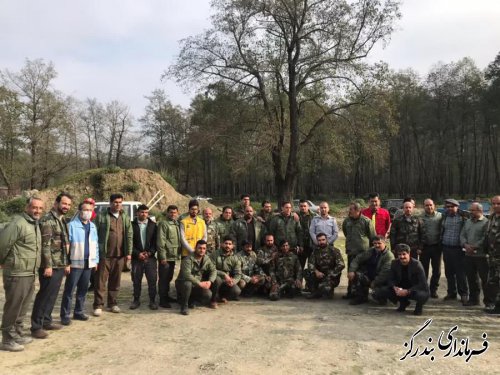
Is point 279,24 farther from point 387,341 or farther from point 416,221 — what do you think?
point 387,341

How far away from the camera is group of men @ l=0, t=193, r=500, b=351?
5.82 metres

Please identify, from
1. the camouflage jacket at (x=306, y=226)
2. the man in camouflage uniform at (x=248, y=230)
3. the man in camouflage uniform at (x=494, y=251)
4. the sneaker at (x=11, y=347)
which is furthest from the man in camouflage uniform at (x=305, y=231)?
the sneaker at (x=11, y=347)

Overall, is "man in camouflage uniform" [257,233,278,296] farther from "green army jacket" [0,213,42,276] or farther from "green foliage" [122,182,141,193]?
"green foliage" [122,182,141,193]

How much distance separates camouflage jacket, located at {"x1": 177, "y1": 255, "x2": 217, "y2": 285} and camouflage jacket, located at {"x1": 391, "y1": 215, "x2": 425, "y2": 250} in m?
3.42

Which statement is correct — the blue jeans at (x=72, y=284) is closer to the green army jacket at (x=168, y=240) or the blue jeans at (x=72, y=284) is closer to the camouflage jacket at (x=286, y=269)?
the green army jacket at (x=168, y=240)

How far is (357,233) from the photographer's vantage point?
7488 millimetres

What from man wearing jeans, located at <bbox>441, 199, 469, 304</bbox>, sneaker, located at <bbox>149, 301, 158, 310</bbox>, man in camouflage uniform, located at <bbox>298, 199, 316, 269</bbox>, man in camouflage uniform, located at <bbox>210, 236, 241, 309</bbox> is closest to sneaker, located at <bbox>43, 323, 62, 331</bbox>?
sneaker, located at <bbox>149, 301, 158, 310</bbox>

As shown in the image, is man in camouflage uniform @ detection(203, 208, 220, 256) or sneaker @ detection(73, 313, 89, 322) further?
man in camouflage uniform @ detection(203, 208, 220, 256)

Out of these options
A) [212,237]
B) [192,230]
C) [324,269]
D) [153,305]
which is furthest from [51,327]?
[324,269]

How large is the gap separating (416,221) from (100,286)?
5.58 meters

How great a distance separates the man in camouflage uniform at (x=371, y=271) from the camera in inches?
270

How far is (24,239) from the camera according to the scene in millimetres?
4867

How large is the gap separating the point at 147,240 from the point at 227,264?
147cm

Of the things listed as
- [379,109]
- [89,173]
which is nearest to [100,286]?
[89,173]
